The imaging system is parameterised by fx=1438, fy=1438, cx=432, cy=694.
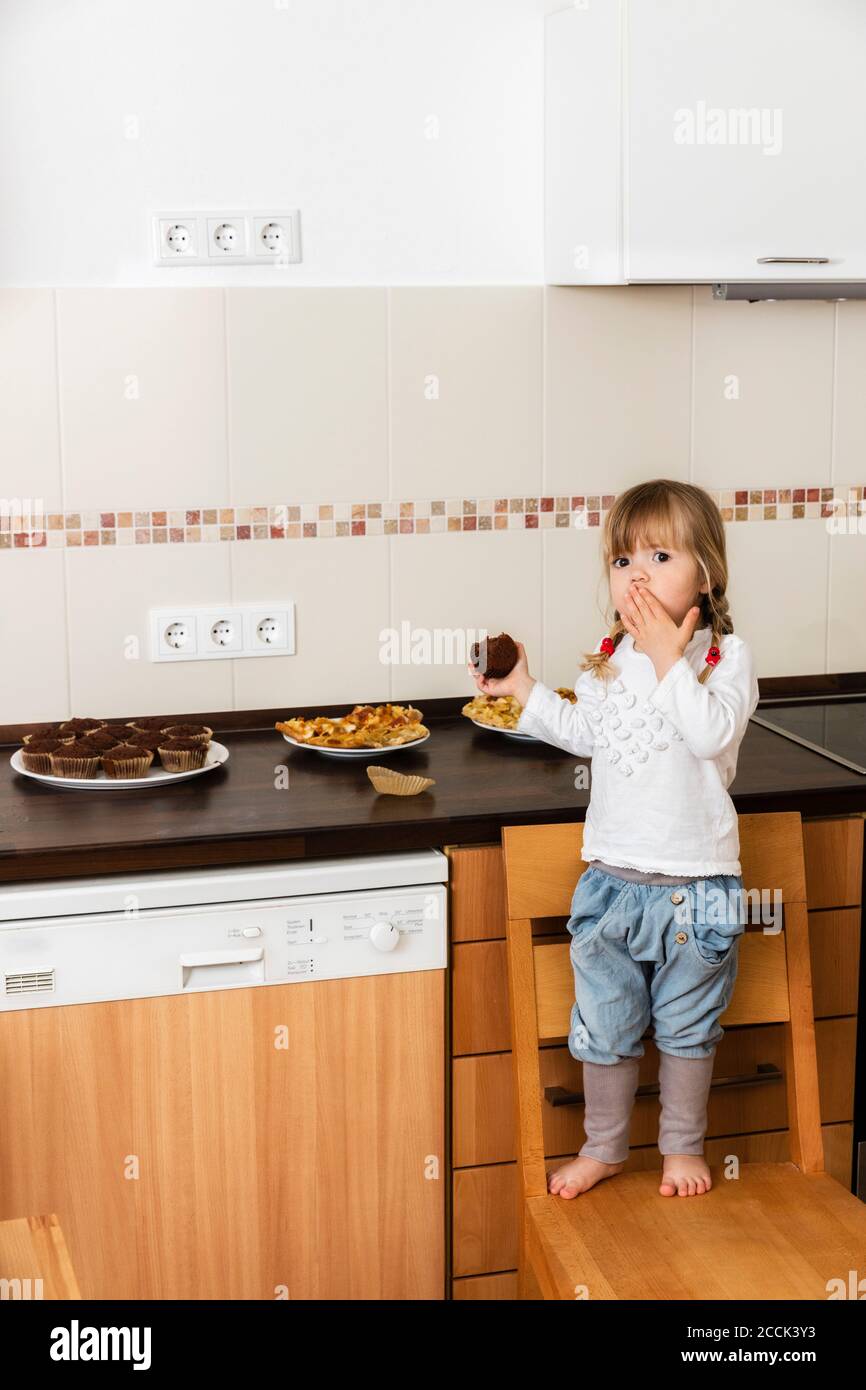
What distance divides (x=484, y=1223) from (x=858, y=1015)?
1.95ft

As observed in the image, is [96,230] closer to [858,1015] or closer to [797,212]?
[797,212]

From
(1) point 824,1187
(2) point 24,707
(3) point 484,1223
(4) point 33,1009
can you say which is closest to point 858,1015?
(1) point 824,1187

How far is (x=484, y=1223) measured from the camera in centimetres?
194

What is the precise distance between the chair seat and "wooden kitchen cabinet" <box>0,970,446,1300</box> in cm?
27

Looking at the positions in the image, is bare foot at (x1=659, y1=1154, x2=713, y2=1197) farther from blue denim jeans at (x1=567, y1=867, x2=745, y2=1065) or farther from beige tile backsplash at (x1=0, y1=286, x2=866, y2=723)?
beige tile backsplash at (x1=0, y1=286, x2=866, y2=723)

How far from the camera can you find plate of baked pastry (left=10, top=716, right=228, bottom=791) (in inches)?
78.0

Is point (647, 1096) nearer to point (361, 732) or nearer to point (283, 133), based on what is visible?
point (361, 732)

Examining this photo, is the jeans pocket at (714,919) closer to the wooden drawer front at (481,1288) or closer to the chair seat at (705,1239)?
the chair seat at (705,1239)

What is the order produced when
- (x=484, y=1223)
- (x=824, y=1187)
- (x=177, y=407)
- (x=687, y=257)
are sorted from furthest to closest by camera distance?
(x=177, y=407) → (x=687, y=257) → (x=484, y=1223) → (x=824, y=1187)

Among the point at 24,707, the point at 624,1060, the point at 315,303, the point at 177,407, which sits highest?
the point at 315,303

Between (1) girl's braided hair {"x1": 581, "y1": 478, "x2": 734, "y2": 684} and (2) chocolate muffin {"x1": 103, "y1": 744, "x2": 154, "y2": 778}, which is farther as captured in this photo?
(2) chocolate muffin {"x1": 103, "y1": 744, "x2": 154, "y2": 778}

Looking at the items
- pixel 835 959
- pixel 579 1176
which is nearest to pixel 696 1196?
pixel 579 1176

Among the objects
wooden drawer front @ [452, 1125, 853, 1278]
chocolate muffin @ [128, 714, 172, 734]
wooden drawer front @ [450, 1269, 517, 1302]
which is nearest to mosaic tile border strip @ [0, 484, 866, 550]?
chocolate muffin @ [128, 714, 172, 734]

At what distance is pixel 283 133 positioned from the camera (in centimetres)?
219
